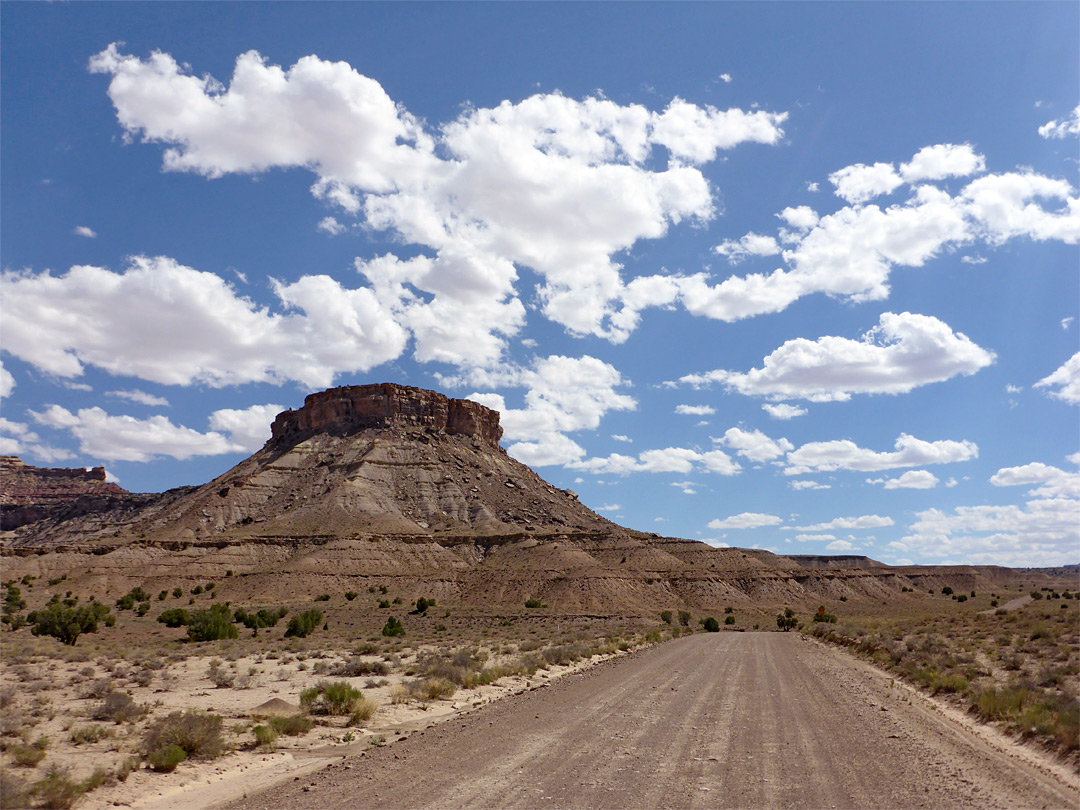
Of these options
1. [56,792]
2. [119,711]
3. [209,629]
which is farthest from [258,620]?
[56,792]

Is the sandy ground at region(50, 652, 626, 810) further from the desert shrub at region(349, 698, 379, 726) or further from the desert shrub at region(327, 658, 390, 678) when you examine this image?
the desert shrub at region(327, 658, 390, 678)

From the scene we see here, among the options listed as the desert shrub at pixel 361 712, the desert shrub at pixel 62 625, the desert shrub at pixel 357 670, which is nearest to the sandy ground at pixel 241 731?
the desert shrub at pixel 361 712

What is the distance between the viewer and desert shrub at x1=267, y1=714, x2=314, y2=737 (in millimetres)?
14828

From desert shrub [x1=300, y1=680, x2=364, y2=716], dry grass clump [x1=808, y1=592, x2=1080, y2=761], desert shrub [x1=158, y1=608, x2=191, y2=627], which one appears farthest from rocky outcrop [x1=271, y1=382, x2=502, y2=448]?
desert shrub [x1=300, y1=680, x2=364, y2=716]

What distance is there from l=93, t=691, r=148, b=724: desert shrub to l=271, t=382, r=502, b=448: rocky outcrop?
114 m

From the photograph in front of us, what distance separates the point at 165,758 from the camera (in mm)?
11609

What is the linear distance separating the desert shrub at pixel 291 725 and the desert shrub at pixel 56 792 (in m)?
5.04

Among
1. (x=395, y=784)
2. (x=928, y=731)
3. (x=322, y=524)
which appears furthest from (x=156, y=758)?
(x=322, y=524)

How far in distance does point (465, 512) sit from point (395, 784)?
317ft

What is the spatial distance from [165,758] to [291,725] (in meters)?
3.63

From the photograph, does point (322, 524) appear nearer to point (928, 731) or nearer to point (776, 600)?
point (776, 600)

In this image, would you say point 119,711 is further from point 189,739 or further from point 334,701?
point 334,701

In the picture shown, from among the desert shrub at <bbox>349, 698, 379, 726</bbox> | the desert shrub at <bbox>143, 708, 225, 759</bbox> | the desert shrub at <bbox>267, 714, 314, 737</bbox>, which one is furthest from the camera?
the desert shrub at <bbox>349, 698, 379, 726</bbox>

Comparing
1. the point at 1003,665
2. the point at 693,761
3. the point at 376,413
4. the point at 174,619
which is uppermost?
the point at 376,413
